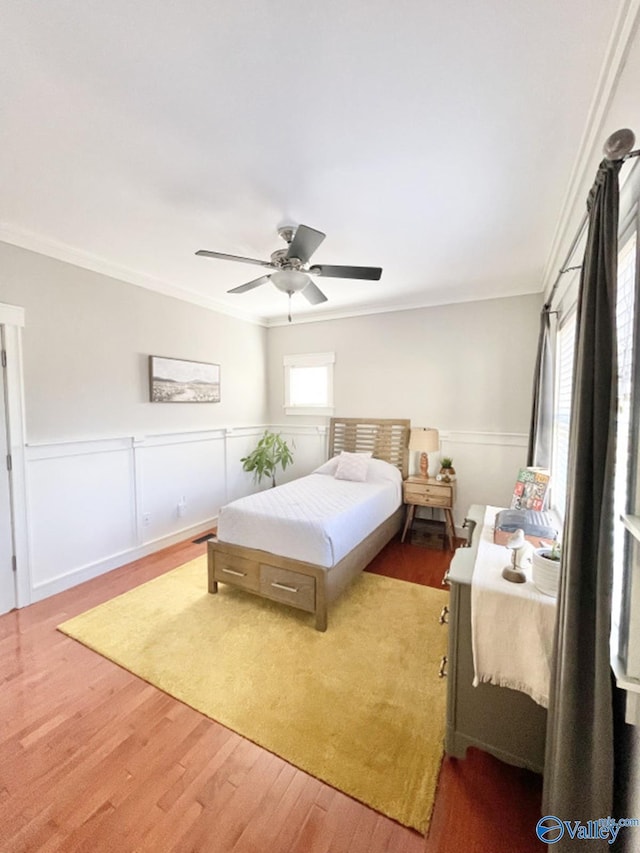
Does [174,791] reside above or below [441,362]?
below

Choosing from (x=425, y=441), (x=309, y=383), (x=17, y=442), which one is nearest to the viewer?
(x=17, y=442)

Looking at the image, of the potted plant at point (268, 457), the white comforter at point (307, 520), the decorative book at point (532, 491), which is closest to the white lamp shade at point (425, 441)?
the white comforter at point (307, 520)

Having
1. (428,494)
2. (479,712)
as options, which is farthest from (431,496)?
(479,712)

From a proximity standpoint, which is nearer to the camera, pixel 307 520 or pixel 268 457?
pixel 307 520

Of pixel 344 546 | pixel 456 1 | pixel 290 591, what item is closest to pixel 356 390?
pixel 344 546

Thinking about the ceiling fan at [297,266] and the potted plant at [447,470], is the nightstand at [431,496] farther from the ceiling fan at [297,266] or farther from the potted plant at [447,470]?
the ceiling fan at [297,266]

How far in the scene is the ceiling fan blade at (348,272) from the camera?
2269mm

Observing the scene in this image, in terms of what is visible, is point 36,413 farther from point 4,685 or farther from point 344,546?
point 344,546

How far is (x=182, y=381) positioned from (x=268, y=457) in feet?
4.84

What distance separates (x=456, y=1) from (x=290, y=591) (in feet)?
9.31

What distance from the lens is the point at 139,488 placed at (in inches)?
134

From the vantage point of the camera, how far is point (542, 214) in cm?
220

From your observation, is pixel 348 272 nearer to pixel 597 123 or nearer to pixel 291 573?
pixel 597 123

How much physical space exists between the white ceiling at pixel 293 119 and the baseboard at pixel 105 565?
2565 mm
